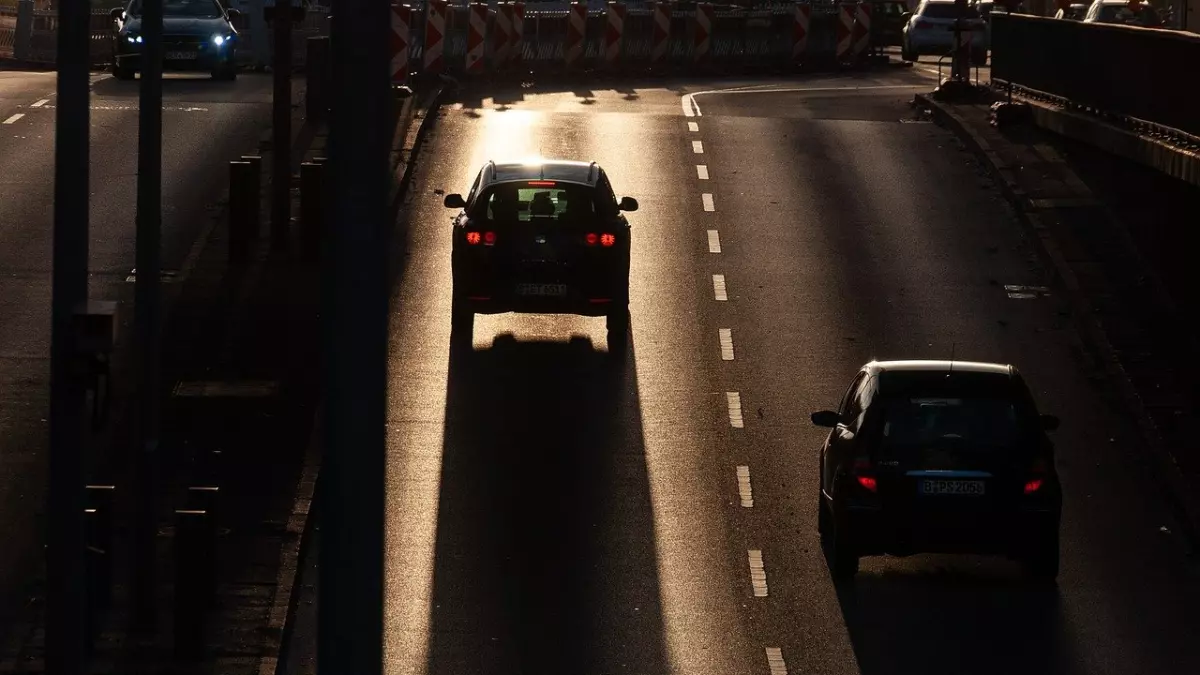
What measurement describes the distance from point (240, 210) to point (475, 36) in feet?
62.2

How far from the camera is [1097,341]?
22.9m

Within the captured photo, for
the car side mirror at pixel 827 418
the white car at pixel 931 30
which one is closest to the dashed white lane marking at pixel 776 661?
the car side mirror at pixel 827 418

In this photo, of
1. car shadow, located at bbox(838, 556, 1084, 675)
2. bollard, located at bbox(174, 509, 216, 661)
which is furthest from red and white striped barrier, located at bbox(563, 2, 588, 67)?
bollard, located at bbox(174, 509, 216, 661)

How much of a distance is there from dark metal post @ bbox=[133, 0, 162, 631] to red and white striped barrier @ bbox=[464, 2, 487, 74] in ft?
98.4

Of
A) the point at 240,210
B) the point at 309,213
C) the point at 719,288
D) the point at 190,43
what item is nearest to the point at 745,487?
the point at 719,288

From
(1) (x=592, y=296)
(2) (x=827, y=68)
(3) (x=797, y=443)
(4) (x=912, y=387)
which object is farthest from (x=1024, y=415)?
(2) (x=827, y=68)

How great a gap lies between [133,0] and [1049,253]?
75.0 feet

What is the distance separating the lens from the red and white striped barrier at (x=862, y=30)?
52.5 meters

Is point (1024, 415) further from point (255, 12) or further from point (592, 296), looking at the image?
point (255, 12)

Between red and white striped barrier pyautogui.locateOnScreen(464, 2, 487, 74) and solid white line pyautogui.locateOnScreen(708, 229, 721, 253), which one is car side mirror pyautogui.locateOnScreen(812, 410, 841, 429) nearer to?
solid white line pyautogui.locateOnScreen(708, 229, 721, 253)

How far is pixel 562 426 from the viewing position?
19469 millimetres

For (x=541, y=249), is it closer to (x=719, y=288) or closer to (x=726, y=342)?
(x=726, y=342)

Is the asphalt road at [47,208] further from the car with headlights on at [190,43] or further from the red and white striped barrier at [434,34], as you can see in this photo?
the red and white striped barrier at [434,34]

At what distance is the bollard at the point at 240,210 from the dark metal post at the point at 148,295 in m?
11.5
